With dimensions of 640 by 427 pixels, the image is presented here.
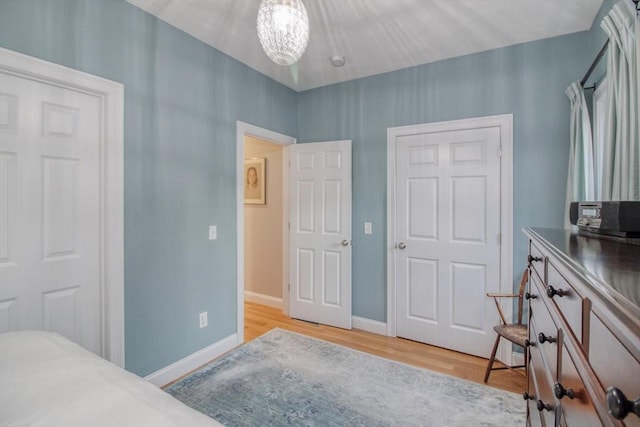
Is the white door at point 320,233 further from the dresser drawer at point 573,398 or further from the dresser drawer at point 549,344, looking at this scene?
the dresser drawer at point 573,398

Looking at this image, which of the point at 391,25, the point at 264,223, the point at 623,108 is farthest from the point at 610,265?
the point at 264,223

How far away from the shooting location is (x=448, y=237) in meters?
2.79

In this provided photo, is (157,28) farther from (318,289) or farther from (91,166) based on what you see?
(318,289)

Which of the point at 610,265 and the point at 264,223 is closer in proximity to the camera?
the point at 610,265

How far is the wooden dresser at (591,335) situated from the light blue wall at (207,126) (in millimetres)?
1948

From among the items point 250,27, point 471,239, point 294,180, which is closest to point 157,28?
point 250,27

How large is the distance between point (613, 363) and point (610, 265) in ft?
0.88

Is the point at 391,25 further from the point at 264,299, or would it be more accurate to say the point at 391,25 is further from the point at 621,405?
the point at 264,299

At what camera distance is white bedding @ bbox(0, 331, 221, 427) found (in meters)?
0.75

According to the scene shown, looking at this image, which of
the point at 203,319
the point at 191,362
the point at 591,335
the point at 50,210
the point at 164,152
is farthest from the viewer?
the point at 203,319

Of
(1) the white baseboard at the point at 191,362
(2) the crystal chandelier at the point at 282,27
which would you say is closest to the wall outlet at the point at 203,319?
(1) the white baseboard at the point at 191,362

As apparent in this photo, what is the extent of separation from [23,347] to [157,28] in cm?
211

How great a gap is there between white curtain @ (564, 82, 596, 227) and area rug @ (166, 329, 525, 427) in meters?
1.47

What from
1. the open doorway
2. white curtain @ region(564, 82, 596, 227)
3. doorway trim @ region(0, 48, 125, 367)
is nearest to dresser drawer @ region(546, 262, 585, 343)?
white curtain @ region(564, 82, 596, 227)
